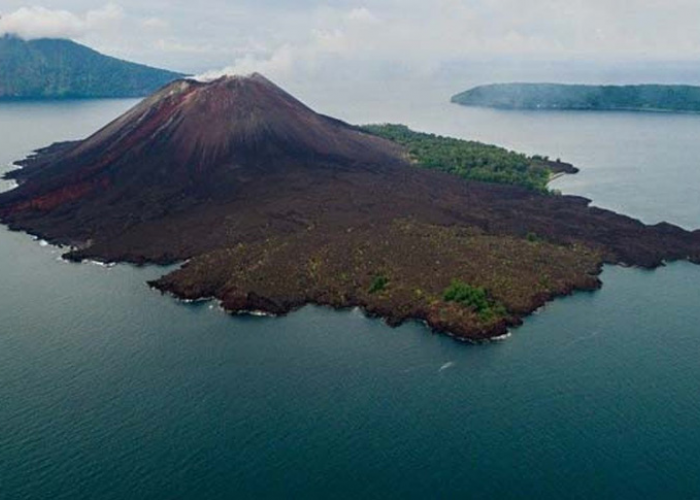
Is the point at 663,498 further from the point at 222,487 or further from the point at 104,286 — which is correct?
the point at 104,286

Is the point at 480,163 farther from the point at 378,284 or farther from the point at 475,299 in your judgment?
the point at 475,299

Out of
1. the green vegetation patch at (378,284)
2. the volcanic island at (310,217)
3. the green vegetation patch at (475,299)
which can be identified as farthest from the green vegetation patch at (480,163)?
the green vegetation patch at (475,299)

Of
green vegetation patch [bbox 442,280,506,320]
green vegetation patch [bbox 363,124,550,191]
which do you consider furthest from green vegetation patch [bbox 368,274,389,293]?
green vegetation patch [bbox 363,124,550,191]

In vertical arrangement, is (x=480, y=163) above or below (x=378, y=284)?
above

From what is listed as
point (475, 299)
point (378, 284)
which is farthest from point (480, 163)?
point (475, 299)

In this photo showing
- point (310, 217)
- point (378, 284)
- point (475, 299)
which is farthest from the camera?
point (310, 217)

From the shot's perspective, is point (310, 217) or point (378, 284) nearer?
point (378, 284)

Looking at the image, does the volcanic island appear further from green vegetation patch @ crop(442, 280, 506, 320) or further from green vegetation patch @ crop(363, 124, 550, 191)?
green vegetation patch @ crop(363, 124, 550, 191)
